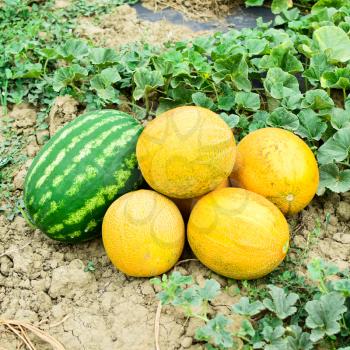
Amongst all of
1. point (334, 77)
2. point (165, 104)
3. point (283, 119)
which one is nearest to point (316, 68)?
point (334, 77)

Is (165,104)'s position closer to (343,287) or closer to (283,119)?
(283,119)

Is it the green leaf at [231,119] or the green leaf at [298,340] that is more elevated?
the green leaf at [231,119]

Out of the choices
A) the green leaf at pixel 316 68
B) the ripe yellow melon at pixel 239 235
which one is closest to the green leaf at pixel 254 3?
the green leaf at pixel 316 68

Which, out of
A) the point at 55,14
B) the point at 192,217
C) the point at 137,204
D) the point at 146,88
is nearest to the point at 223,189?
the point at 192,217

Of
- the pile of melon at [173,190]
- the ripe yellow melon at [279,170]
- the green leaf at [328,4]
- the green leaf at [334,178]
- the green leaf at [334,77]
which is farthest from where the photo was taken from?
the green leaf at [328,4]

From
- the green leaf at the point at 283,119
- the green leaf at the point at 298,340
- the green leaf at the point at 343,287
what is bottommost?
the green leaf at the point at 298,340

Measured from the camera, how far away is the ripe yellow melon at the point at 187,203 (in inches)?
119

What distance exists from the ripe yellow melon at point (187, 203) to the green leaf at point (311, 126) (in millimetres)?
542

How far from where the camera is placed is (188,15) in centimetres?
465

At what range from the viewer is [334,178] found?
127 inches

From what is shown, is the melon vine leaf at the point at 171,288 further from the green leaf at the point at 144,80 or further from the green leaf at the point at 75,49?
the green leaf at the point at 75,49

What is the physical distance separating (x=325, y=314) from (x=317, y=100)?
1.31 m

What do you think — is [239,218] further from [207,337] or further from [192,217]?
[207,337]

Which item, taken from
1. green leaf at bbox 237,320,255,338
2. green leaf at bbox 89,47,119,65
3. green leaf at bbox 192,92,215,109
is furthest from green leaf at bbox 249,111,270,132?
green leaf at bbox 237,320,255,338
